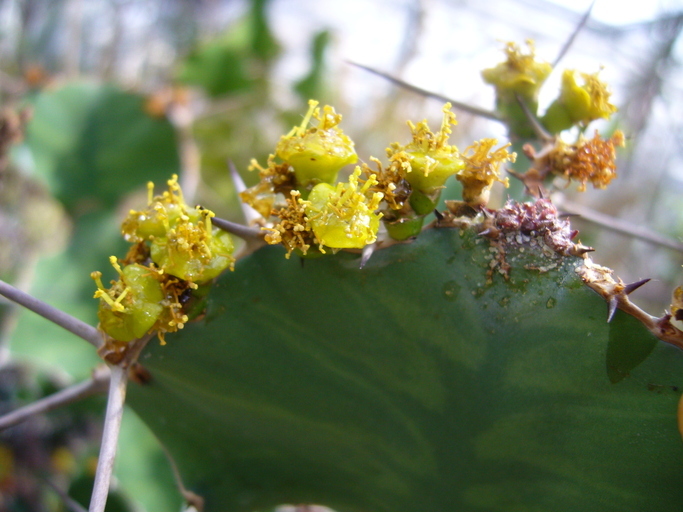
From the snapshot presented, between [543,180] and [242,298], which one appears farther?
[543,180]

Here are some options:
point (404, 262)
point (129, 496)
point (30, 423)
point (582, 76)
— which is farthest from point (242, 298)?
point (30, 423)

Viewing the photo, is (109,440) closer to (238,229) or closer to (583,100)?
(238,229)

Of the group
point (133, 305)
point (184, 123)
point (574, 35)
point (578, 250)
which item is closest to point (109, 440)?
point (133, 305)

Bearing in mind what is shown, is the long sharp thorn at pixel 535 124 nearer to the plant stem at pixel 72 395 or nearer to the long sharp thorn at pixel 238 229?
the long sharp thorn at pixel 238 229

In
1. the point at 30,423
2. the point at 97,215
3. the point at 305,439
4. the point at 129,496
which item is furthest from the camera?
the point at 30,423

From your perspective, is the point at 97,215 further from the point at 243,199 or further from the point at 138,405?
the point at 243,199

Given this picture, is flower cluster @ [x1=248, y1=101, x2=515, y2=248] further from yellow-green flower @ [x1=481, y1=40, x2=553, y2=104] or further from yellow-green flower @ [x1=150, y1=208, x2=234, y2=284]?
yellow-green flower @ [x1=481, y1=40, x2=553, y2=104]

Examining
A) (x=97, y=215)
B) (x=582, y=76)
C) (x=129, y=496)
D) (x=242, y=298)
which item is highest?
(x=97, y=215)

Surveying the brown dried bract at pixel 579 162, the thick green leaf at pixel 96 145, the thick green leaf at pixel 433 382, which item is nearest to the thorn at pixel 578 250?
the thick green leaf at pixel 433 382
